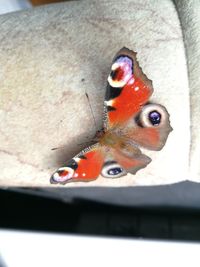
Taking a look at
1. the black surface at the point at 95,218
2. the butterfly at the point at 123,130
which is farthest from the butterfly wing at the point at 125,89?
the black surface at the point at 95,218

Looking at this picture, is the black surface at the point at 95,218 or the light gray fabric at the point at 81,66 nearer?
the light gray fabric at the point at 81,66

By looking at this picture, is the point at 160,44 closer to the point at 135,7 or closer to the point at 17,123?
the point at 135,7

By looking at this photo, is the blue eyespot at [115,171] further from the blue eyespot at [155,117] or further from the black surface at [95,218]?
the black surface at [95,218]

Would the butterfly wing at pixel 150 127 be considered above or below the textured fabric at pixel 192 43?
below

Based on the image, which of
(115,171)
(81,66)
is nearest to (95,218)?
(115,171)

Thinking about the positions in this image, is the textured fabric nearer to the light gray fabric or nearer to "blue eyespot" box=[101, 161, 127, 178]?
the light gray fabric

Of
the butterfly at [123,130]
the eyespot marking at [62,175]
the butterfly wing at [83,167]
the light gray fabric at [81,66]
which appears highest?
the light gray fabric at [81,66]

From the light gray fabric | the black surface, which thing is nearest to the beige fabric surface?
the light gray fabric
